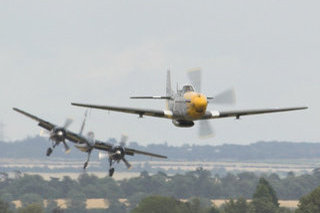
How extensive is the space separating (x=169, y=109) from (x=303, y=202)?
426 feet

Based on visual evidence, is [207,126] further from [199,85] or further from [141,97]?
[141,97]

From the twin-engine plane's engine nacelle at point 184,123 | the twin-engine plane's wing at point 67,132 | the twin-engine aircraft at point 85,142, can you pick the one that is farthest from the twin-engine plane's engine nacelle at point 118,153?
the twin-engine plane's engine nacelle at point 184,123

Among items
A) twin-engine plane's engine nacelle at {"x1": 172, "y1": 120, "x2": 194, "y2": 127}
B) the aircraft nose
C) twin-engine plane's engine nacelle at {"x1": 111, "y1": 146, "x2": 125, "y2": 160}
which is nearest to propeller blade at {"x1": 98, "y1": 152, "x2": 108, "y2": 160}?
twin-engine plane's engine nacelle at {"x1": 111, "y1": 146, "x2": 125, "y2": 160}

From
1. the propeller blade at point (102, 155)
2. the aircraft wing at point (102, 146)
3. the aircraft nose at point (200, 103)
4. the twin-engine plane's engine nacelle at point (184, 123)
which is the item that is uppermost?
the aircraft wing at point (102, 146)

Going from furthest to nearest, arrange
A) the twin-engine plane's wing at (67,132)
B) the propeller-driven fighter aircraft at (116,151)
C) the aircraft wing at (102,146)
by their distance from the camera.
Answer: the aircraft wing at (102,146), the propeller-driven fighter aircraft at (116,151), the twin-engine plane's wing at (67,132)

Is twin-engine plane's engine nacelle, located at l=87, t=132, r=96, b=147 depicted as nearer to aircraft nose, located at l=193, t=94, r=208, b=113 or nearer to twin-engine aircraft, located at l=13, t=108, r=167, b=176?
twin-engine aircraft, located at l=13, t=108, r=167, b=176

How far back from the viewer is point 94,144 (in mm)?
108562

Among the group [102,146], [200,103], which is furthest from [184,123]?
[102,146]

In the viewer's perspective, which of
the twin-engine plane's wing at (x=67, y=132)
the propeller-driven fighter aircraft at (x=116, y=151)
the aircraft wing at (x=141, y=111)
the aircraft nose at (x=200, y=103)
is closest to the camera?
the aircraft nose at (x=200, y=103)

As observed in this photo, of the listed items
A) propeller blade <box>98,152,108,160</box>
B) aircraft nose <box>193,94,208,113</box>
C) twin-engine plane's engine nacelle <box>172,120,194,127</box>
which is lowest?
twin-engine plane's engine nacelle <box>172,120,194,127</box>

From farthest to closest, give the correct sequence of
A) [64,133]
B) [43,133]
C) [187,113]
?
1. [64,133]
2. [43,133]
3. [187,113]

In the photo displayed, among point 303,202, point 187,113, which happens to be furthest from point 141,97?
point 303,202

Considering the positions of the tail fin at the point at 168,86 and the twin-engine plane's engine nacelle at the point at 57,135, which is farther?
the twin-engine plane's engine nacelle at the point at 57,135

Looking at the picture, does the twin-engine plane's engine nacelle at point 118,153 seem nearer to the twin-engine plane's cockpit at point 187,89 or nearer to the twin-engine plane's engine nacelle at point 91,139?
the twin-engine plane's engine nacelle at point 91,139
